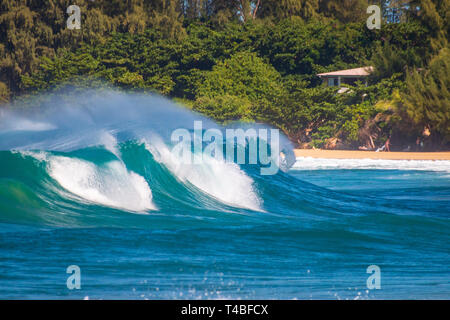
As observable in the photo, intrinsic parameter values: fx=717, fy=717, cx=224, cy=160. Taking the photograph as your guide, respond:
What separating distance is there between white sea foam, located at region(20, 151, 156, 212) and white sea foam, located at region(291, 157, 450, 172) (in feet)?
46.3

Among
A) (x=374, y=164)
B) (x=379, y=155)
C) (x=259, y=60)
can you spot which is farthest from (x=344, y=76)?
(x=374, y=164)

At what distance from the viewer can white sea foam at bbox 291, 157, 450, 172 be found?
25.1 metres

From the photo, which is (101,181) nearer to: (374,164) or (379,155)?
(374,164)

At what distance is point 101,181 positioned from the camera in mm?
12586

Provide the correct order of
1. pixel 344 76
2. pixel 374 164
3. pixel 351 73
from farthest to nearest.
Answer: pixel 344 76
pixel 351 73
pixel 374 164

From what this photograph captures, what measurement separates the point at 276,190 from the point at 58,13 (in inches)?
1643

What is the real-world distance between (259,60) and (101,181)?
31.4m

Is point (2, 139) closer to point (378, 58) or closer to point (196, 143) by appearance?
point (196, 143)

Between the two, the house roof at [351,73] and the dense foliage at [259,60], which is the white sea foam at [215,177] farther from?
the house roof at [351,73]

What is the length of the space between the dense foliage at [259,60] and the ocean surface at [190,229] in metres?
17.4

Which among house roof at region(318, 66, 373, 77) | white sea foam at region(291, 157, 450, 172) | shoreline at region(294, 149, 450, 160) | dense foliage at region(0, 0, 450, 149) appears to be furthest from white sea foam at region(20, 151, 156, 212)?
house roof at region(318, 66, 373, 77)

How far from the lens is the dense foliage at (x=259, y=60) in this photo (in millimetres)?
35125

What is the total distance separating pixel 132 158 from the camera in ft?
44.8

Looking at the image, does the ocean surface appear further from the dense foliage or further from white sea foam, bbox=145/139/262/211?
the dense foliage
